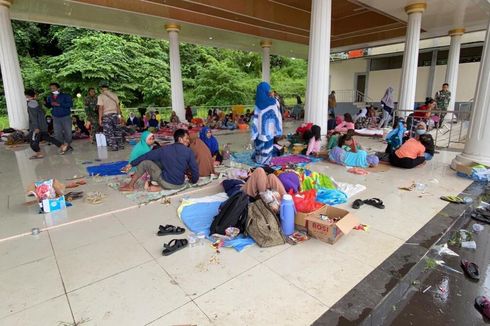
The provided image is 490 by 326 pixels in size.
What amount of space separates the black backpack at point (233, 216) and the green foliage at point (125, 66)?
17.3 metres

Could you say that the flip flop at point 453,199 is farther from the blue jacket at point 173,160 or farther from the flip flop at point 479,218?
the blue jacket at point 173,160

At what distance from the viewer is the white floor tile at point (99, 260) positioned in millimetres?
2230

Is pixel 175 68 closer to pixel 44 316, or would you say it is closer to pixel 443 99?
pixel 443 99

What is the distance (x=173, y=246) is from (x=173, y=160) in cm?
163

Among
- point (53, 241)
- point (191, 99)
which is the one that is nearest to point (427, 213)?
point (53, 241)

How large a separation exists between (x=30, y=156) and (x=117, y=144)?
1949 mm

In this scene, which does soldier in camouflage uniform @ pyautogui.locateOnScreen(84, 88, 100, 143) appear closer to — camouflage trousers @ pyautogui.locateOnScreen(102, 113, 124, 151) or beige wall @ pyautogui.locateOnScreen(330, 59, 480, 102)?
camouflage trousers @ pyautogui.locateOnScreen(102, 113, 124, 151)

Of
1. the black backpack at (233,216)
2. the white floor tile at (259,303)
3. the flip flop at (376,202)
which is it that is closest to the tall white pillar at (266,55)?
the flip flop at (376,202)

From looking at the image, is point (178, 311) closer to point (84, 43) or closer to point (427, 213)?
point (427, 213)

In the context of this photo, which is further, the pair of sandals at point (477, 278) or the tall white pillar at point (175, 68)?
the tall white pillar at point (175, 68)

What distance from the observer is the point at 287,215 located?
2.79 metres

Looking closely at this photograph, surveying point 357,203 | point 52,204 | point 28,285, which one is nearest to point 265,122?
point 357,203

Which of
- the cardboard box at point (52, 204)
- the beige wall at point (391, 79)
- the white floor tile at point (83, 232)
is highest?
the beige wall at point (391, 79)

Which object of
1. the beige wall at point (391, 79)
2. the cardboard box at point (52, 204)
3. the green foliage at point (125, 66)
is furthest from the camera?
the green foliage at point (125, 66)
